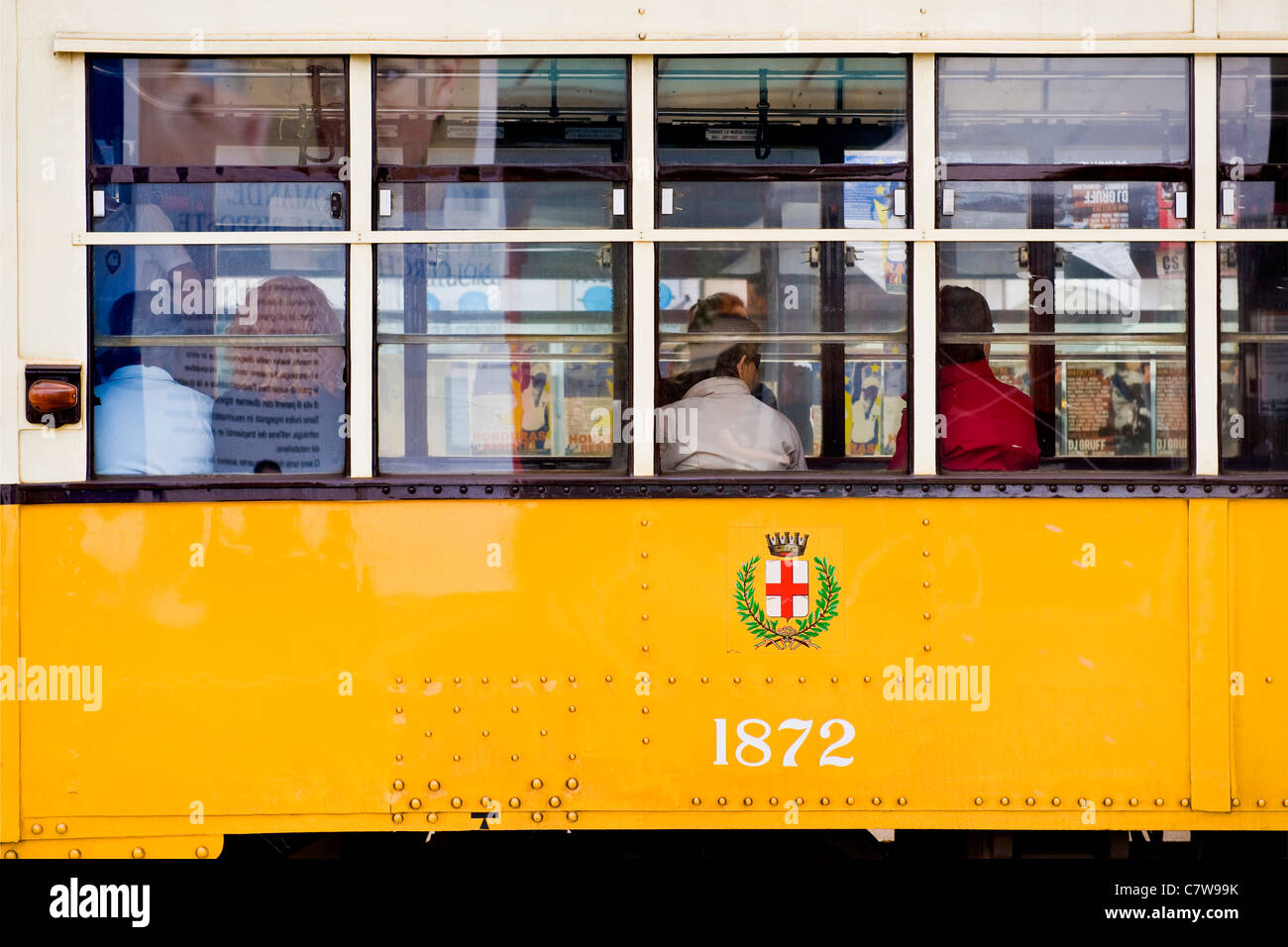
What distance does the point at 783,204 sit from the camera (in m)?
3.01

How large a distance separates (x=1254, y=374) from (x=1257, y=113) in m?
0.70

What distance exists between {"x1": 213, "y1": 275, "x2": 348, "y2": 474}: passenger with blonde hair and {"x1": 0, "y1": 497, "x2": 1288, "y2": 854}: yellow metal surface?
0.51 ft

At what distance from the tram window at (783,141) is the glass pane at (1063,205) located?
0.62ft

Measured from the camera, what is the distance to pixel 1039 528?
117 inches

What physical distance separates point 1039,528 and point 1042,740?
1.85 ft

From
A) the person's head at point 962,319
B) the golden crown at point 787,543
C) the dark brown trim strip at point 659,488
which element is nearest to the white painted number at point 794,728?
the golden crown at point 787,543

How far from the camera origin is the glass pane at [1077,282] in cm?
300

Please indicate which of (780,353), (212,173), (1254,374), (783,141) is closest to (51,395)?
(212,173)

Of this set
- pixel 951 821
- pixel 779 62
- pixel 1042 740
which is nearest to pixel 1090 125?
pixel 779 62

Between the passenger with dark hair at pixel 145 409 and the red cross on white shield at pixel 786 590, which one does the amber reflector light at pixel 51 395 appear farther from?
the red cross on white shield at pixel 786 590

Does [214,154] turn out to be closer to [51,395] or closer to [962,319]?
[51,395]

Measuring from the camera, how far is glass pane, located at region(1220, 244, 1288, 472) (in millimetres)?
3006

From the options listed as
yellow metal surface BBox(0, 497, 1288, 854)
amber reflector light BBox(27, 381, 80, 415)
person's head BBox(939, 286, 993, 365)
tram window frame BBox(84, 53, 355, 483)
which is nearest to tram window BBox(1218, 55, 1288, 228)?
person's head BBox(939, 286, 993, 365)
